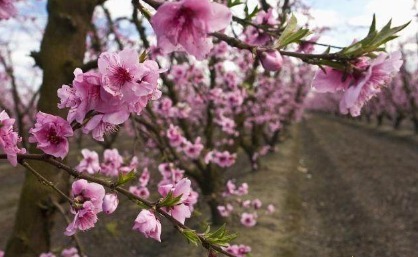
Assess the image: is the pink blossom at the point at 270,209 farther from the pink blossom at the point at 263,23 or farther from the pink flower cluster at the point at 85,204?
the pink flower cluster at the point at 85,204

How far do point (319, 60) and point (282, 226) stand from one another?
7.85 meters

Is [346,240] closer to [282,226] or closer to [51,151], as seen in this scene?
[282,226]

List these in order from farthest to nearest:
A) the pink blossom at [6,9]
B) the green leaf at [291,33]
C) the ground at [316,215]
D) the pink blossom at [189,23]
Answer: the ground at [316,215] → the pink blossom at [6,9] → the green leaf at [291,33] → the pink blossom at [189,23]

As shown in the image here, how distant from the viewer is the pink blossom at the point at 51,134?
51.6 inches

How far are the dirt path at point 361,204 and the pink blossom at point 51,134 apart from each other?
Answer: 685cm

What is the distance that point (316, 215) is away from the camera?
992cm

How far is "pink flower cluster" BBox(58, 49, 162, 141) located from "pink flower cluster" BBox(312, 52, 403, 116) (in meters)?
0.54

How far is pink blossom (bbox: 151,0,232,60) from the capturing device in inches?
41.1

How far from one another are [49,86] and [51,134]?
2.08 meters

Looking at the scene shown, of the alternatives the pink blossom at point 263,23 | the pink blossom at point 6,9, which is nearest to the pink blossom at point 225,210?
the pink blossom at point 263,23

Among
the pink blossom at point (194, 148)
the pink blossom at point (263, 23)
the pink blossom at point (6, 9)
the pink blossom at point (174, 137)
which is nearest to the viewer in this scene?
the pink blossom at point (6, 9)

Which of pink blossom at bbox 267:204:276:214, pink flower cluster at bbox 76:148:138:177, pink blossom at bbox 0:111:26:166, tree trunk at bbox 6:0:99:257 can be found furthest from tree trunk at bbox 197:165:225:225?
pink blossom at bbox 0:111:26:166

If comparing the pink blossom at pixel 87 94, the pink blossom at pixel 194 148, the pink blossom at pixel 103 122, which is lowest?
the pink blossom at pixel 194 148

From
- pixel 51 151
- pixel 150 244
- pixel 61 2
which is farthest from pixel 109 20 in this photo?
pixel 51 151
